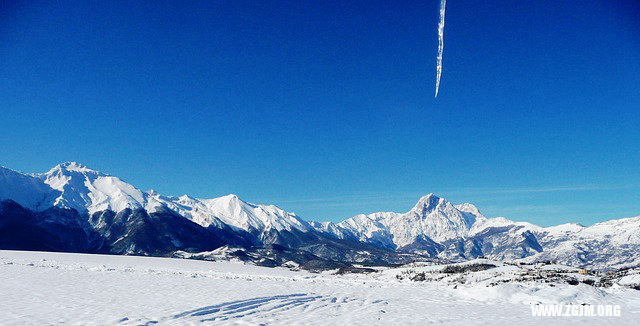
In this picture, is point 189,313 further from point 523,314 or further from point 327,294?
point 523,314

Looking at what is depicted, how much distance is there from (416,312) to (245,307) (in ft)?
41.9

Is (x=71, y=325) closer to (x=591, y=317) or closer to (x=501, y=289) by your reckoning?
(x=591, y=317)

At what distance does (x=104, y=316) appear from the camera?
23.7 m

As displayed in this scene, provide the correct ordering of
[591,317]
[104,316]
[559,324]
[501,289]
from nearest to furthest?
[104,316]
[559,324]
[591,317]
[501,289]

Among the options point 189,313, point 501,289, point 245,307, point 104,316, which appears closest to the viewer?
point 104,316

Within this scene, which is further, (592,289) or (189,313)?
(592,289)

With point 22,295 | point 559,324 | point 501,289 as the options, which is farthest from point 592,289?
point 22,295

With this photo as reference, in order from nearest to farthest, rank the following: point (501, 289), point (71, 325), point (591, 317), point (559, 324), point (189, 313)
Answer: point (71, 325) < point (189, 313) < point (559, 324) < point (591, 317) < point (501, 289)

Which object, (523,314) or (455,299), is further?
(455,299)

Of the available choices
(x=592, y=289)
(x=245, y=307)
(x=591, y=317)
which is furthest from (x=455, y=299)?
(x=245, y=307)

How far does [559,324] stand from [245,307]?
21.8 m

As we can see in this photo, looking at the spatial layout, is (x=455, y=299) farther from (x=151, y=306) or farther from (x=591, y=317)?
(x=151, y=306)

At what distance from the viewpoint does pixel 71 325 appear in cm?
2083

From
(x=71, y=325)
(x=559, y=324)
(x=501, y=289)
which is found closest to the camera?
(x=71, y=325)
